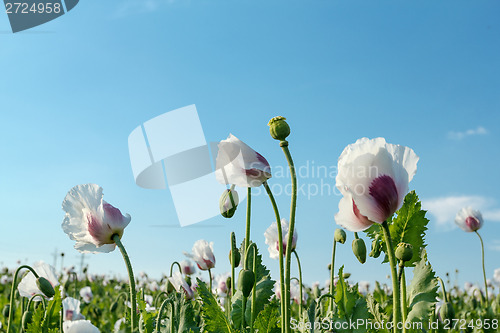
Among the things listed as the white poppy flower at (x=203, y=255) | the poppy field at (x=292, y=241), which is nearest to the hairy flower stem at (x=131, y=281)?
the poppy field at (x=292, y=241)

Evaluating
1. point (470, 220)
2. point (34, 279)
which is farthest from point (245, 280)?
point (470, 220)

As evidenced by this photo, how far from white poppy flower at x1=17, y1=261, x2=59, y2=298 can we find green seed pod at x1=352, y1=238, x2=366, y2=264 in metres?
1.50

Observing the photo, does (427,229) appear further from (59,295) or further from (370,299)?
(59,295)

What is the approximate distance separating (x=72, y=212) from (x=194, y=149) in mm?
870

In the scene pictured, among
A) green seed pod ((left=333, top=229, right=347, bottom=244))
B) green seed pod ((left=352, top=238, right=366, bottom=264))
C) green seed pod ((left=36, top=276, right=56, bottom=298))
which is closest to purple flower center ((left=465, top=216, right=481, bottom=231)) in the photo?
green seed pod ((left=333, top=229, right=347, bottom=244))

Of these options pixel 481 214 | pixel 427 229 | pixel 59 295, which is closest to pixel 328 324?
pixel 427 229

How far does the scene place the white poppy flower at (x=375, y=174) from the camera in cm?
115

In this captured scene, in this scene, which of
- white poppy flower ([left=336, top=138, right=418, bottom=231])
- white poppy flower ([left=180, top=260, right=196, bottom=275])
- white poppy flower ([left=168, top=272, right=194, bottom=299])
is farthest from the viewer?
white poppy flower ([left=180, top=260, right=196, bottom=275])

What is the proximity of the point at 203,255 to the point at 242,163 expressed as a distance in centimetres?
147

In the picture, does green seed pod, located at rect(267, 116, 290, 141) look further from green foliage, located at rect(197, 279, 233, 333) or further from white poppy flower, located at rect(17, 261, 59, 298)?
white poppy flower, located at rect(17, 261, 59, 298)

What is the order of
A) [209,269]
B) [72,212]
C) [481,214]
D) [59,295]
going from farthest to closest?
[481,214] < [209,269] < [59,295] < [72,212]

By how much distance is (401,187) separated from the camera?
119 cm

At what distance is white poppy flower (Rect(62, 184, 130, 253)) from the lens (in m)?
1.51

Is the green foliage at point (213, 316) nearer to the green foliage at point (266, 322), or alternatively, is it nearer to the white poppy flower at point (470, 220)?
the green foliage at point (266, 322)
